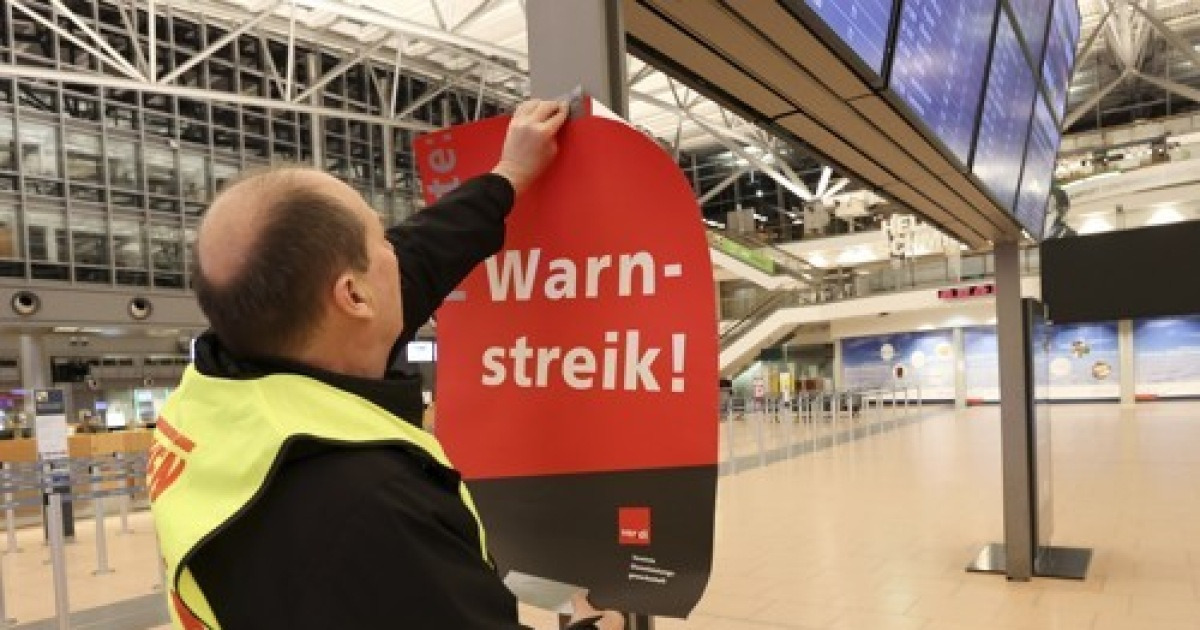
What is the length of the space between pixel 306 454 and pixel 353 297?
25cm

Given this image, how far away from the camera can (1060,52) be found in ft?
21.8

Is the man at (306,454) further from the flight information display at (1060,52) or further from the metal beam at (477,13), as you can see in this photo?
the metal beam at (477,13)

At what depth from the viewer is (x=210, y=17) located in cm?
2136

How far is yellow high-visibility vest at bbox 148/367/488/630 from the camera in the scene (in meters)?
0.92

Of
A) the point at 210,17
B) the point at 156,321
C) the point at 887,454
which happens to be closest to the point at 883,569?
the point at 887,454

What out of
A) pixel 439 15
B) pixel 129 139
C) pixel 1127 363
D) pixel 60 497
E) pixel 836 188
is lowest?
pixel 1127 363

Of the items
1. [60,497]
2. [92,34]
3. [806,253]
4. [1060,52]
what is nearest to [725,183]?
[806,253]

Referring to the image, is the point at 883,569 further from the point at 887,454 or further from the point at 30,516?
the point at 30,516

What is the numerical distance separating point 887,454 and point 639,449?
1411cm

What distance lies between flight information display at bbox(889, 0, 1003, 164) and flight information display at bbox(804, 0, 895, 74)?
13 centimetres

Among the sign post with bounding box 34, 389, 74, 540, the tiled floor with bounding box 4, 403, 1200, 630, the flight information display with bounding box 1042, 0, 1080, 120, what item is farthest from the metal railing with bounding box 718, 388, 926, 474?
the sign post with bounding box 34, 389, 74, 540

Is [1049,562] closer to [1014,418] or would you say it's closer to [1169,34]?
[1014,418]

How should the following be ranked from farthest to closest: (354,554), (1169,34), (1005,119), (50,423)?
(1169,34) < (50,423) < (1005,119) < (354,554)

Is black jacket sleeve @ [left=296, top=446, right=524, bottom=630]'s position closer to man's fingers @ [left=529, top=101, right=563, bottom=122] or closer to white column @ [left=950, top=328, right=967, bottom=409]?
man's fingers @ [left=529, top=101, right=563, bottom=122]
